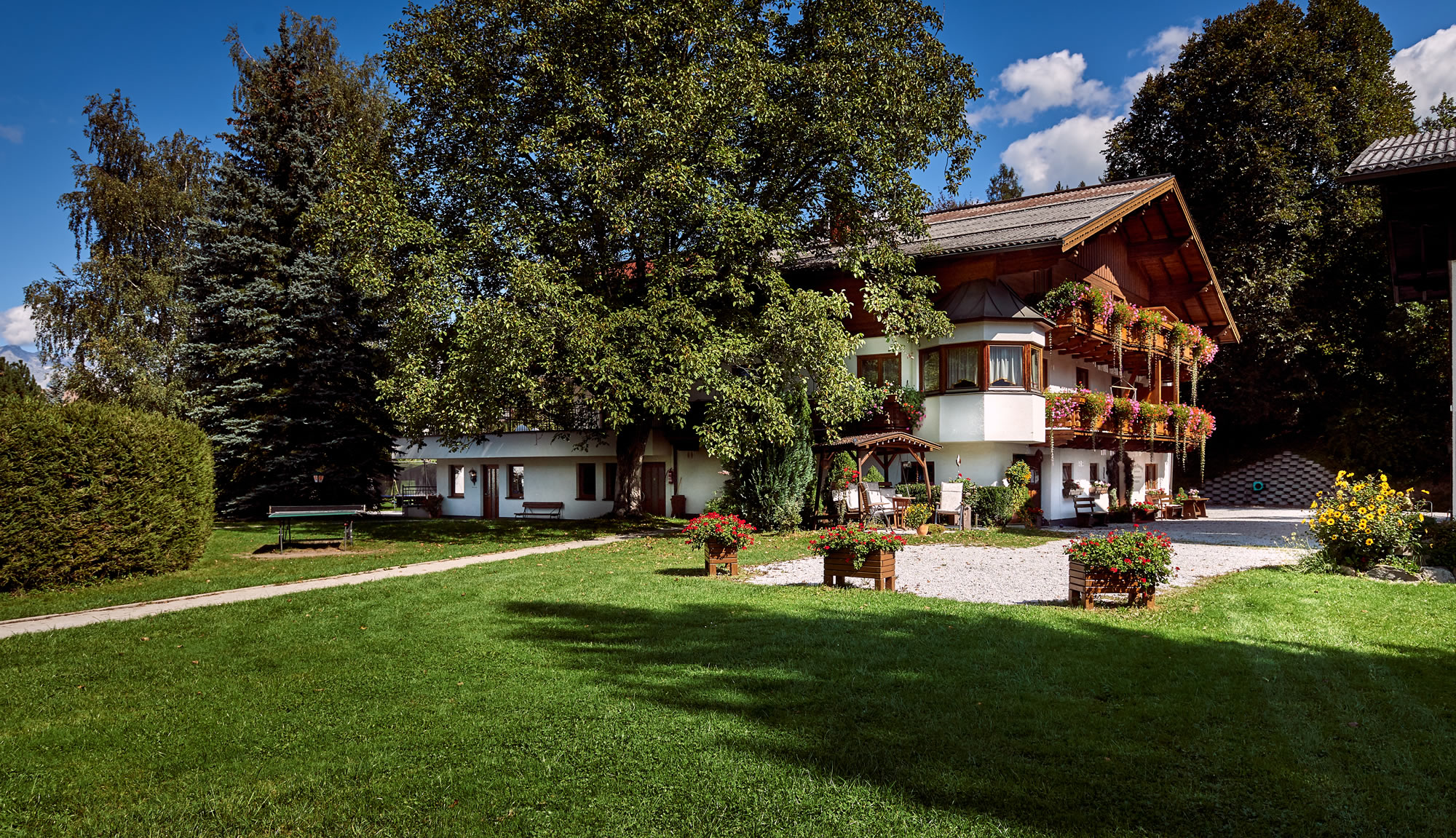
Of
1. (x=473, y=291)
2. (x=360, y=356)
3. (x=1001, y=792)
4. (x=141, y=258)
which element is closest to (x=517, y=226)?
(x=473, y=291)

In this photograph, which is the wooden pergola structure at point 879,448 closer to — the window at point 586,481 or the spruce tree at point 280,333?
the window at point 586,481

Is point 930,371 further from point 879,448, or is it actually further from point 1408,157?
point 1408,157

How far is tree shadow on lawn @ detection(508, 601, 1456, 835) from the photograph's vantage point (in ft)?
13.9

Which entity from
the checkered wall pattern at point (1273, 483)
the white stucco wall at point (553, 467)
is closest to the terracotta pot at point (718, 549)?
the white stucco wall at point (553, 467)

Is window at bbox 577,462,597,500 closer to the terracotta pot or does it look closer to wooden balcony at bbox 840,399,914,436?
wooden balcony at bbox 840,399,914,436

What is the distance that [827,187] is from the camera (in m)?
22.6

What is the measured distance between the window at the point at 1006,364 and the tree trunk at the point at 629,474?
10.1m

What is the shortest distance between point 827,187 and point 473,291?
960 cm

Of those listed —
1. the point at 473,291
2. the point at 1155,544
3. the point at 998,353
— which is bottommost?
the point at 1155,544

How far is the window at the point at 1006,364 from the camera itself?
75.4 feet

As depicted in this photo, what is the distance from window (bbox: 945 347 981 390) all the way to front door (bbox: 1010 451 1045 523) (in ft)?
8.08

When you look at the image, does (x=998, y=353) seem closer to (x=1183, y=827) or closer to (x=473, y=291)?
(x=473, y=291)

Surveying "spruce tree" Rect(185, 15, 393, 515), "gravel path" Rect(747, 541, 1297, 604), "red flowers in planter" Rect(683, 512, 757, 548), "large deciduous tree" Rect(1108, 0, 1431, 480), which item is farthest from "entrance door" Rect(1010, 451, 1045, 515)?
"spruce tree" Rect(185, 15, 393, 515)

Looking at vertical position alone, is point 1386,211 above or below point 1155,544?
above
